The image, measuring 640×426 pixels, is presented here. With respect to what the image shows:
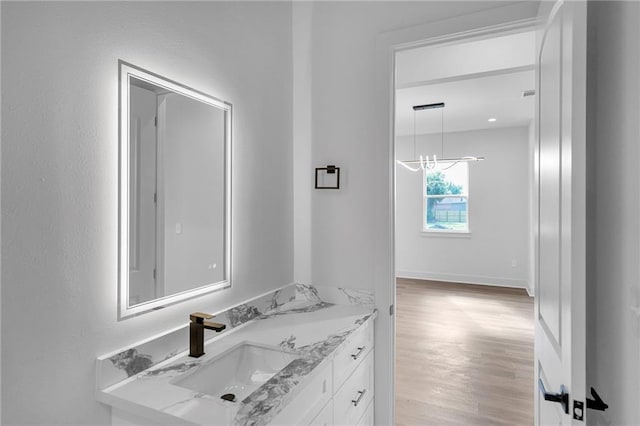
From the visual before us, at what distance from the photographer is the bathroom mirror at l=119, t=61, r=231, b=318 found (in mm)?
1252

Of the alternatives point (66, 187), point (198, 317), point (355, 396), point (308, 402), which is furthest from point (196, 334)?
point (355, 396)

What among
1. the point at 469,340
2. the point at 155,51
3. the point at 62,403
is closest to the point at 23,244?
the point at 62,403

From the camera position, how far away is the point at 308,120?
2.22 metres

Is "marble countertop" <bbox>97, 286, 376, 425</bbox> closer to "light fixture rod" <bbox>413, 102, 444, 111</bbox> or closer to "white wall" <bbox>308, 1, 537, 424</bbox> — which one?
"white wall" <bbox>308, 1, 537, 424</bbox>

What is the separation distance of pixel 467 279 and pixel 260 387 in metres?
6.07

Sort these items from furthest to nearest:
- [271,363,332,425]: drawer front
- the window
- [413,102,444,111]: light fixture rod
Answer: the window → [413,102,444,111]: light fixture rod → [271,363,332,425]: drawer front

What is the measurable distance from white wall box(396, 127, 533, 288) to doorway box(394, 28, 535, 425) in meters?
0.02

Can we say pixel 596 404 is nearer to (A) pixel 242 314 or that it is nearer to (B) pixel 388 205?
(B) pixel 388 205

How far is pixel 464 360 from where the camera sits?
3365 mm

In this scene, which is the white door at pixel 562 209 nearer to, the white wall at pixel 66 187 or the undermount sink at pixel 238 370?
the undermount sink at pixel 238 370

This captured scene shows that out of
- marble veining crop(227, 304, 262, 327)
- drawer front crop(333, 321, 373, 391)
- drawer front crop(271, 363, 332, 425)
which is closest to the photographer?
drawer front crop(271, 363, 332, 425)

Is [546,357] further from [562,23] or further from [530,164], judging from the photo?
[530,164]

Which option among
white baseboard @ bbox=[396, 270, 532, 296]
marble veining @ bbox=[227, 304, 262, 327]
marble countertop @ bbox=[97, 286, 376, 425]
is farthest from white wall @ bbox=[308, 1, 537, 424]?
white baseboard @ bbox=[396, 270, 532, 296]

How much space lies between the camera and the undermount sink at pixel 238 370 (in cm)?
138
